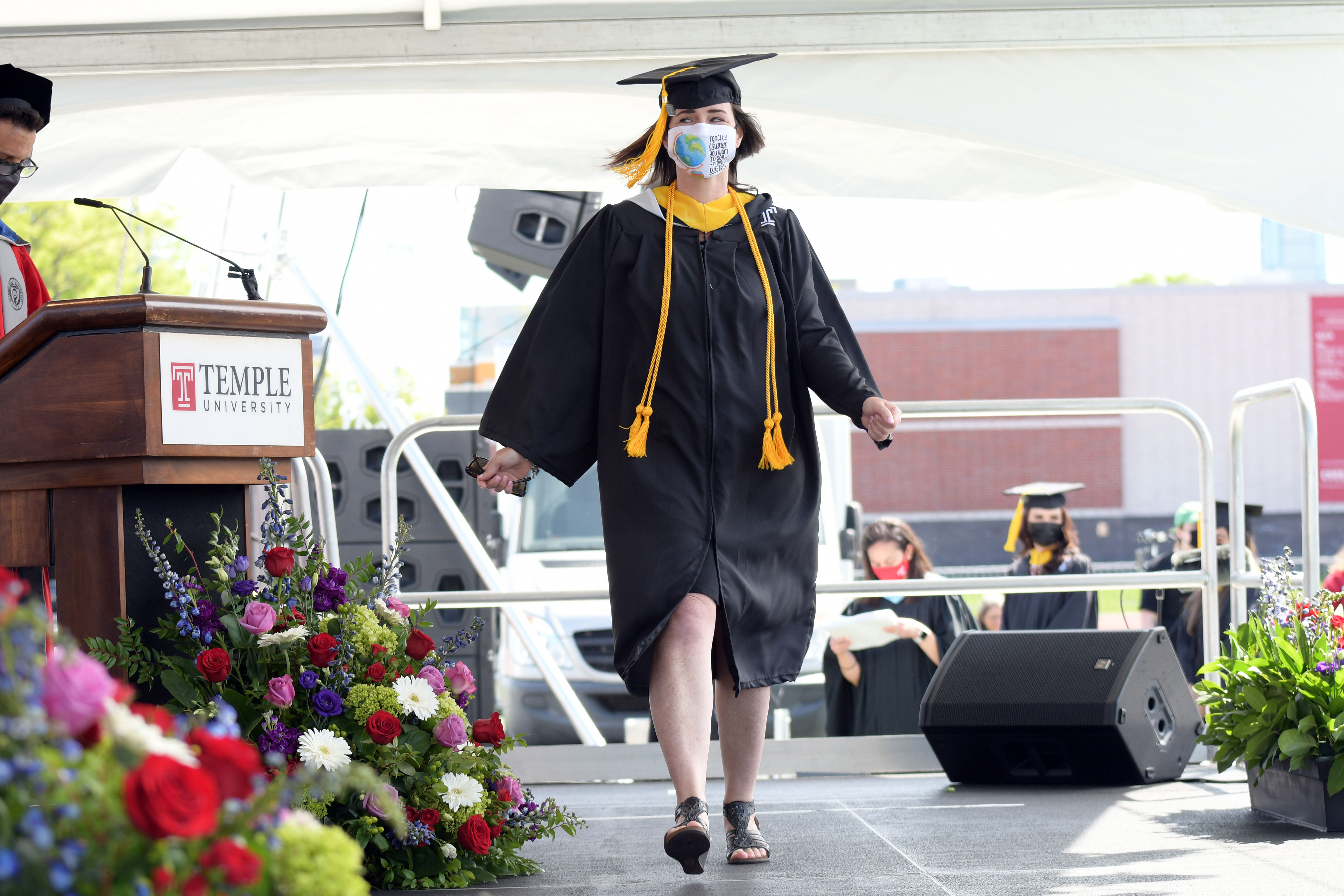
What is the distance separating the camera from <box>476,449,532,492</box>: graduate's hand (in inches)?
114

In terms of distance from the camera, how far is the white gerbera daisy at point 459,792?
2533mm

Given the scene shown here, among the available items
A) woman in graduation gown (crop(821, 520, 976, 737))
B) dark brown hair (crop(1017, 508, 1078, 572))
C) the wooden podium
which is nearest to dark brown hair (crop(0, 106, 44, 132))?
the wooden podium

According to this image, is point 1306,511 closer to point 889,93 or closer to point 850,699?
point 889,93

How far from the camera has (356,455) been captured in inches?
330

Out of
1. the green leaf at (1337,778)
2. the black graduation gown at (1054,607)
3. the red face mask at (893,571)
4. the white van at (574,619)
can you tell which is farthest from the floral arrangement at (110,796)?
the white van at (574,619)

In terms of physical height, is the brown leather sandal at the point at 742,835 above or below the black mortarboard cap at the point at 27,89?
below

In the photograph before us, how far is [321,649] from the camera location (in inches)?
98.3

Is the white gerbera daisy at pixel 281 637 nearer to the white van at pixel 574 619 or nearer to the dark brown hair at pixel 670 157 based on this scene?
the dark brown hair at pixel 670 157

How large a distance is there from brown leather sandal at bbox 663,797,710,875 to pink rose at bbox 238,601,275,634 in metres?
0.80

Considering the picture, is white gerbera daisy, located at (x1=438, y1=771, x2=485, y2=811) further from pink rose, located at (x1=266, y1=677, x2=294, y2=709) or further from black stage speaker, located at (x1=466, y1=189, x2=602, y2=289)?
black stage speaker, located at (x1=466, y1=189, x2=602, y2=289)

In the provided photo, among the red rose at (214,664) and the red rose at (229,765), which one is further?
the red rose at (214,664)

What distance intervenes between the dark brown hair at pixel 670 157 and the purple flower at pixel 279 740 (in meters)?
1.36

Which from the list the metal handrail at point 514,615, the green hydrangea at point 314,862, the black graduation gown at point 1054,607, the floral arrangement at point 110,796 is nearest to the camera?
the floral arrangement at point 110,796

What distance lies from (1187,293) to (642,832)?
99.4ft
